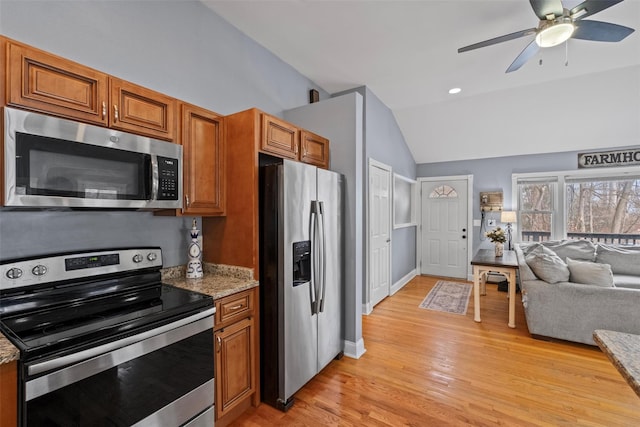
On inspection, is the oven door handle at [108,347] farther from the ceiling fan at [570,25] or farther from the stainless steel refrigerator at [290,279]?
the ceiling fan at [570,25]

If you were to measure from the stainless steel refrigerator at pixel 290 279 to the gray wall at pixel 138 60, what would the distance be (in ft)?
2.48

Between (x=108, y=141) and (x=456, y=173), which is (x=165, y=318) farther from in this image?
(x=456, y=173)

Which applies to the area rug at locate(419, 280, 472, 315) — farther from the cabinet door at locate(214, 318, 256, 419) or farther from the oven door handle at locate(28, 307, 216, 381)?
the oven door handle at locate(28, 307, 216, 381)

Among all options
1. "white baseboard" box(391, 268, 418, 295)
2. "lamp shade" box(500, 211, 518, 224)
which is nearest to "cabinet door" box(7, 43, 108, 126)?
"white baseboard" box(391, 268, 418, 295)

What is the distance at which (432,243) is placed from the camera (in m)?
6.12

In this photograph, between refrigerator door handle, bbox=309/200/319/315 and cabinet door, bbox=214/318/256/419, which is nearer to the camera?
cabinet door, bbox=214/318/256/419

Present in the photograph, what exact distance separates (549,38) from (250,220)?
284 centimetres

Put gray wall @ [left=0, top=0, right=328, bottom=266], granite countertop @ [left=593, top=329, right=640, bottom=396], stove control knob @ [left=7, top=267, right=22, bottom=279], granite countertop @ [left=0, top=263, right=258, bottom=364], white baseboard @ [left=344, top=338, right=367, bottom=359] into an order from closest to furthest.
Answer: granite countertop @ [left=593, top=329, right=640, bottom=396]
stove control knob @ [left=7, top=267, right=22, bottom=279]
gray wall @ [left=0, top=0, right=328, bottom=266]
granite countertop @ [left=0, top=263, right=258, bottom=364]
white baseboard @ [left=344, top=338, right=367, bottom=359]

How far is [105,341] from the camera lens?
4.03 ft

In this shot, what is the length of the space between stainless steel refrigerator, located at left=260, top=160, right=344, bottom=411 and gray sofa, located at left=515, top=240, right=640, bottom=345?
2.49m

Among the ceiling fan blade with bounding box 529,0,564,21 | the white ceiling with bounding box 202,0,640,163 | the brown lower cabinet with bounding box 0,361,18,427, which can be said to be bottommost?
the brown lower cabinet with bounding box 0,361,18,427

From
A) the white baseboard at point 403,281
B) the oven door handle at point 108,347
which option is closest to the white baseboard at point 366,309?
the white baseboard at point 403,281

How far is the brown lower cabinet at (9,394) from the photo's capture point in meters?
1.02

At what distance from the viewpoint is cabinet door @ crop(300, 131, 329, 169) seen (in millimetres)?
2575
